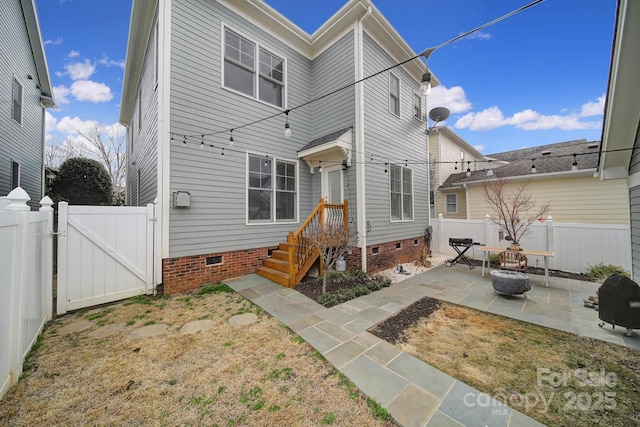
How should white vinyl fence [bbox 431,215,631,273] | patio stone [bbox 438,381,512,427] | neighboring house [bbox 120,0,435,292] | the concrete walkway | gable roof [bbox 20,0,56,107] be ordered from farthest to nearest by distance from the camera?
1. gable roof [bbox 20,0,56,107]
2. white vinyl fence [bbox 431,215,631,273]
3. neighboring house [bbox 120,0,435,292]
4. the concrete walkway
5. patio stone [bbox 438,381,512,427]

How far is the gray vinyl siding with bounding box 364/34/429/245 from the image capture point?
659 cm

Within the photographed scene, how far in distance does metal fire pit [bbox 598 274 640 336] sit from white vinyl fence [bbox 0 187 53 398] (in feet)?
22.3

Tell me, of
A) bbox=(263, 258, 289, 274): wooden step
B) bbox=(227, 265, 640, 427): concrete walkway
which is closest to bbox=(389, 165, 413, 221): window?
bbox=(227, 265, 640, 427): concrete walkway

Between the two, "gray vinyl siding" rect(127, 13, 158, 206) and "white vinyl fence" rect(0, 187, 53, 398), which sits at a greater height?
"gray vinyl siding" rect(127, 13, 158, 206)

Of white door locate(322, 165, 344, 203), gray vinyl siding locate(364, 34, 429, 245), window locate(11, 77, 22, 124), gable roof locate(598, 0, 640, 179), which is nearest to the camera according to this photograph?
gable roof locate(598, 0, 640, 179)

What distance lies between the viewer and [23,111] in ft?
27.8

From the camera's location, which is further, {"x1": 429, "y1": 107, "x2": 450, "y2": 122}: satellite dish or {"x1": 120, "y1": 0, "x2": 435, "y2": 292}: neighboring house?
{"x1": 429, "y1": 107, "x2": 450, "y2": 122}: satellite dish

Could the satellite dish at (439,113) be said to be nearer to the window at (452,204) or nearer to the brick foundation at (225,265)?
the brick foundation at (225,265)

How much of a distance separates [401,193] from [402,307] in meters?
4.58

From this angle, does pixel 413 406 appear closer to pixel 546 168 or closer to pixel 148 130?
pixel 148 130

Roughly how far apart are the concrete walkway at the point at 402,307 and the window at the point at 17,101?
993 cm

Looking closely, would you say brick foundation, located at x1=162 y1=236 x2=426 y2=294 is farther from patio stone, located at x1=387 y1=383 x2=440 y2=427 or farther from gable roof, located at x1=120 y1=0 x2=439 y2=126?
gable roof, located at x1=120 y1=0 x2=439 y2=126

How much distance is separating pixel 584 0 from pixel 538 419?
889 centimetres

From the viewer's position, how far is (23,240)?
246 centimetres
